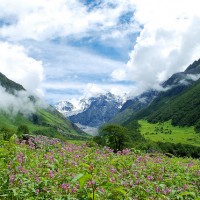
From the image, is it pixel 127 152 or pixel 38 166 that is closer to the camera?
pixel 38 166

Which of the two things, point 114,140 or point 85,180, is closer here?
point 85,180

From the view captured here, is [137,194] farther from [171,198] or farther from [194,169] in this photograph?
[194,169]

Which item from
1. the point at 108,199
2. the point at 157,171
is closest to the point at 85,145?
the point at 157,171

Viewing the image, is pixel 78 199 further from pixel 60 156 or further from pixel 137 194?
pixel 60 156

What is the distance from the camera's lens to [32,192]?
10.0 m

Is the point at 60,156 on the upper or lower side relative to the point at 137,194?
upper

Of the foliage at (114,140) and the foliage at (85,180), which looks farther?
the foliage at (114,140)

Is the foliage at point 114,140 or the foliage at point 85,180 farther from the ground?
the foliage at point 114,140

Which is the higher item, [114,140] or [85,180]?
[114,140]

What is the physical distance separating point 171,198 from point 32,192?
4500mm

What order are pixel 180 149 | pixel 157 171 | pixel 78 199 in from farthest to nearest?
1. pixel 180 149
2. pixel 157 171
3. pixel 78 199

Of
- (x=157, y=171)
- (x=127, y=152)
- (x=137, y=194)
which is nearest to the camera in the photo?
(x=137, y=194)

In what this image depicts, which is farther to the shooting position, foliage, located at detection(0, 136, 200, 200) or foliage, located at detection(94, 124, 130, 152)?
foliage, located at detection(94, 124, 130, 152)

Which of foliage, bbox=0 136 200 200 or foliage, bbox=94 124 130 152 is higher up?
foliage, bbox=94 124 130 152
